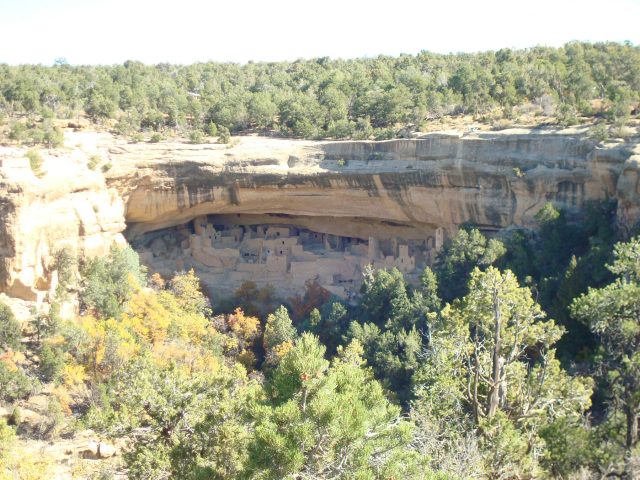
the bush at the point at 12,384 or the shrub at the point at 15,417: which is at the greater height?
the bush at the point at 12,384

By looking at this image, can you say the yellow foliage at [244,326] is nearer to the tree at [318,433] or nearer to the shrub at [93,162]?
the shrub at [93,162]

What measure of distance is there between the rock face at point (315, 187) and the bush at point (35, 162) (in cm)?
21

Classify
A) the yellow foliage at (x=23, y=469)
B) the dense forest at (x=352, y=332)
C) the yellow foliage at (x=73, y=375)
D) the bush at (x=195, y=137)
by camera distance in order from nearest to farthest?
the dense forest at (x=352, y=332) < the yellow foliage at (x=23, y=469) < the yellow foliage at (x=73, y=375) < the bush at (x=195, y=137)

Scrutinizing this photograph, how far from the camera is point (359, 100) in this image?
23438 millimetres

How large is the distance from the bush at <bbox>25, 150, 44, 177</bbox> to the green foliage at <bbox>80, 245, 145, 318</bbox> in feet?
9.13

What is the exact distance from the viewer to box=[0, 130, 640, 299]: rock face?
55.7ft

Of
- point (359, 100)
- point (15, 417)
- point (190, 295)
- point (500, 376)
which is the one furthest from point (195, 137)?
point (500, 376)

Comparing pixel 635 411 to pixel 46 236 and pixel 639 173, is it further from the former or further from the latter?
pixel 46 236

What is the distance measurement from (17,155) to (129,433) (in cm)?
1133

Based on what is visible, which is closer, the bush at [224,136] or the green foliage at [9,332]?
the green foliage at [9,332]

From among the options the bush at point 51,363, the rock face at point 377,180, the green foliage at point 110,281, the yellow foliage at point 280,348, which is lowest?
the yellow foliage at point 280,348

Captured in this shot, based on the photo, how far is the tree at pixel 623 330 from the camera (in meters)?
7.50

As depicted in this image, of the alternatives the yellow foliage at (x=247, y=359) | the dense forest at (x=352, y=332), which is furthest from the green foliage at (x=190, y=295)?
the yellow foliage at (x=247, y=359)

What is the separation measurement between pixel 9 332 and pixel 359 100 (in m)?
13.2
